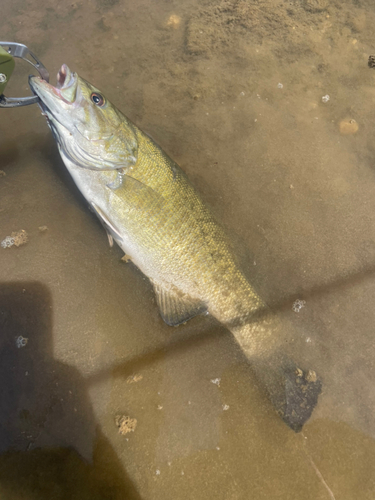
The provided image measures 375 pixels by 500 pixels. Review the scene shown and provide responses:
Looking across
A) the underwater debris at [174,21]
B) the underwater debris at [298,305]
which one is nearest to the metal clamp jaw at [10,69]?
the underwater debris at [174,21]

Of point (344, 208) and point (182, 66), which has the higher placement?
point (182, 66)

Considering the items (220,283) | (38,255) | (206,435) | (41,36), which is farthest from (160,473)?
(41,36)

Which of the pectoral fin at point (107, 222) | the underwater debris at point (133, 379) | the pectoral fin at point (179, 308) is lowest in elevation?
the underwater debris at point (133, 379)

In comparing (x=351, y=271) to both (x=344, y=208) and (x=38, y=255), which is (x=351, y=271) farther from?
(x=38, y=255)

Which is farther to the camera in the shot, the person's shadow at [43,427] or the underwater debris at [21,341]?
the underwater debris at [21,341]

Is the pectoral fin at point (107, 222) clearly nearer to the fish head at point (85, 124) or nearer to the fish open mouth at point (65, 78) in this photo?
the fish head at point (85, 124)

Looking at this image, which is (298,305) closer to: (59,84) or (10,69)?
(59,84)
